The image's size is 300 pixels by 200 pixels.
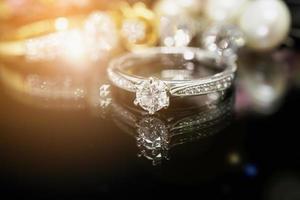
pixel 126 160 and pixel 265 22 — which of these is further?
pixel 265 22

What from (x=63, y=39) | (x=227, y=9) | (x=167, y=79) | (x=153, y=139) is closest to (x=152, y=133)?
(x=153, y=139)

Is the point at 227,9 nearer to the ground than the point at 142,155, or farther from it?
farther from it

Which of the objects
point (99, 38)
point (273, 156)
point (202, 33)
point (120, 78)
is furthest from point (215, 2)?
point (273, 156)

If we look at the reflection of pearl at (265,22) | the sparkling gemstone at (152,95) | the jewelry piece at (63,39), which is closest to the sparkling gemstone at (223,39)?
the reflection of pearl at (265,22)

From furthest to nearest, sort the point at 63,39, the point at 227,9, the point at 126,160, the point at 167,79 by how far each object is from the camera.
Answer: the point at 227,9, the point at 63,39, the point at 167,79, the point at 126,160

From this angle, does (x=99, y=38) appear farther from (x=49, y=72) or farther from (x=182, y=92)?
(x=182, y=92)

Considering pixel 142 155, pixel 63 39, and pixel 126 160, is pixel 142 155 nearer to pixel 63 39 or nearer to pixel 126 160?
pixel 126 160

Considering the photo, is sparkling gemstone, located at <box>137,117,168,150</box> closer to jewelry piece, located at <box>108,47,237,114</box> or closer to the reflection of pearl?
jewelry piece, located at <box>108,47,237,114</box>

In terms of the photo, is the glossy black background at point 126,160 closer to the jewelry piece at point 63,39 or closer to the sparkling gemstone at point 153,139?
the sparkling gemstone at point 153,139
